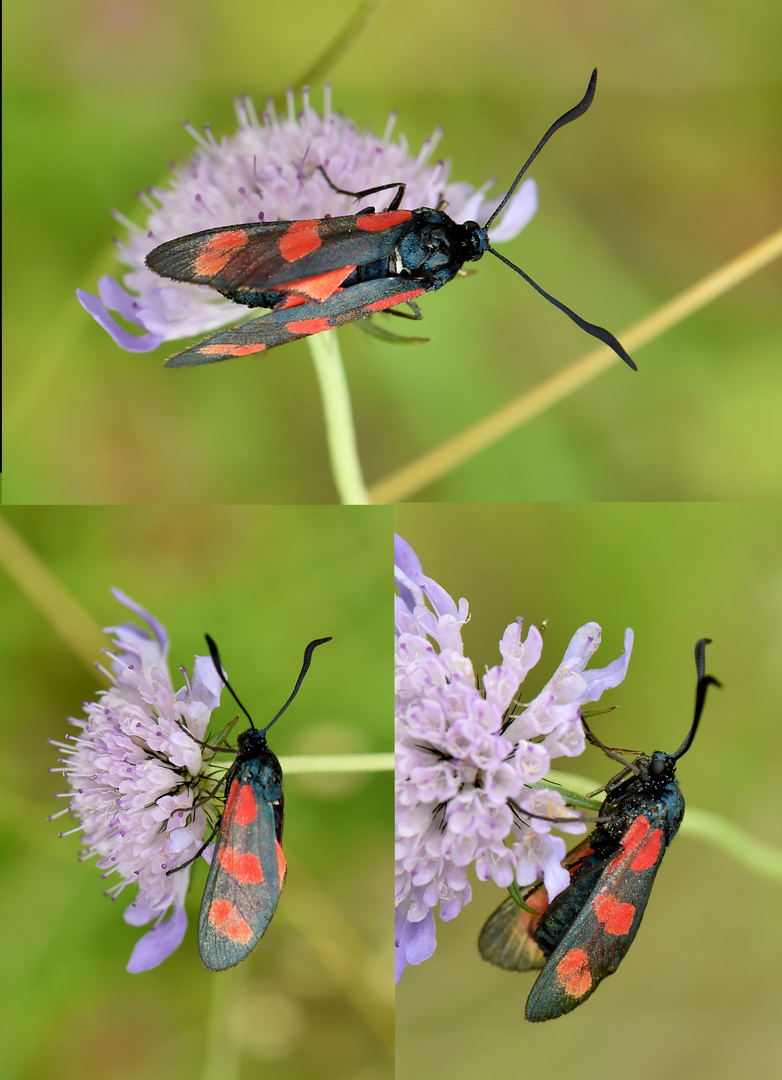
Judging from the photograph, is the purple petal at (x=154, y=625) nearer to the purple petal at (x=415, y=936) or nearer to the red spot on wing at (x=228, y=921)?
the red spot on wing at (x=228, y=921)

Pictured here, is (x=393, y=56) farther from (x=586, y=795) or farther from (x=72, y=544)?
(x=586, y=795)

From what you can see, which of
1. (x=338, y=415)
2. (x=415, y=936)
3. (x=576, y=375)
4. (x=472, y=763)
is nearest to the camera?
(x=472, y=763)

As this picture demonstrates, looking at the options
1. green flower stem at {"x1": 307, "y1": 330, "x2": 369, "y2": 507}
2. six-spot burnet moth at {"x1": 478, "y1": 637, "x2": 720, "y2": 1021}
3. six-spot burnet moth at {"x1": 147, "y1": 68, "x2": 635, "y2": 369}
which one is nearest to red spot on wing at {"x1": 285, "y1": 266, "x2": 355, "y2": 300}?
six-spot burnet moth at {"x1": 147, "y1": 68, "x2": 635, "y2": 369}

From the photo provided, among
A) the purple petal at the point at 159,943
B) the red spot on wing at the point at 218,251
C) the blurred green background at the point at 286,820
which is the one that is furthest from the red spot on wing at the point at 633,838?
the red spot on wing at the point at 218,251

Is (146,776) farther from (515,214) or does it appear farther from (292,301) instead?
(515,214)

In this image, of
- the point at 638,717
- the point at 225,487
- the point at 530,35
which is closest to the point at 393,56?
the point at 530,35

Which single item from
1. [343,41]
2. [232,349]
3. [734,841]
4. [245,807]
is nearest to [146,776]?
[245,807]
